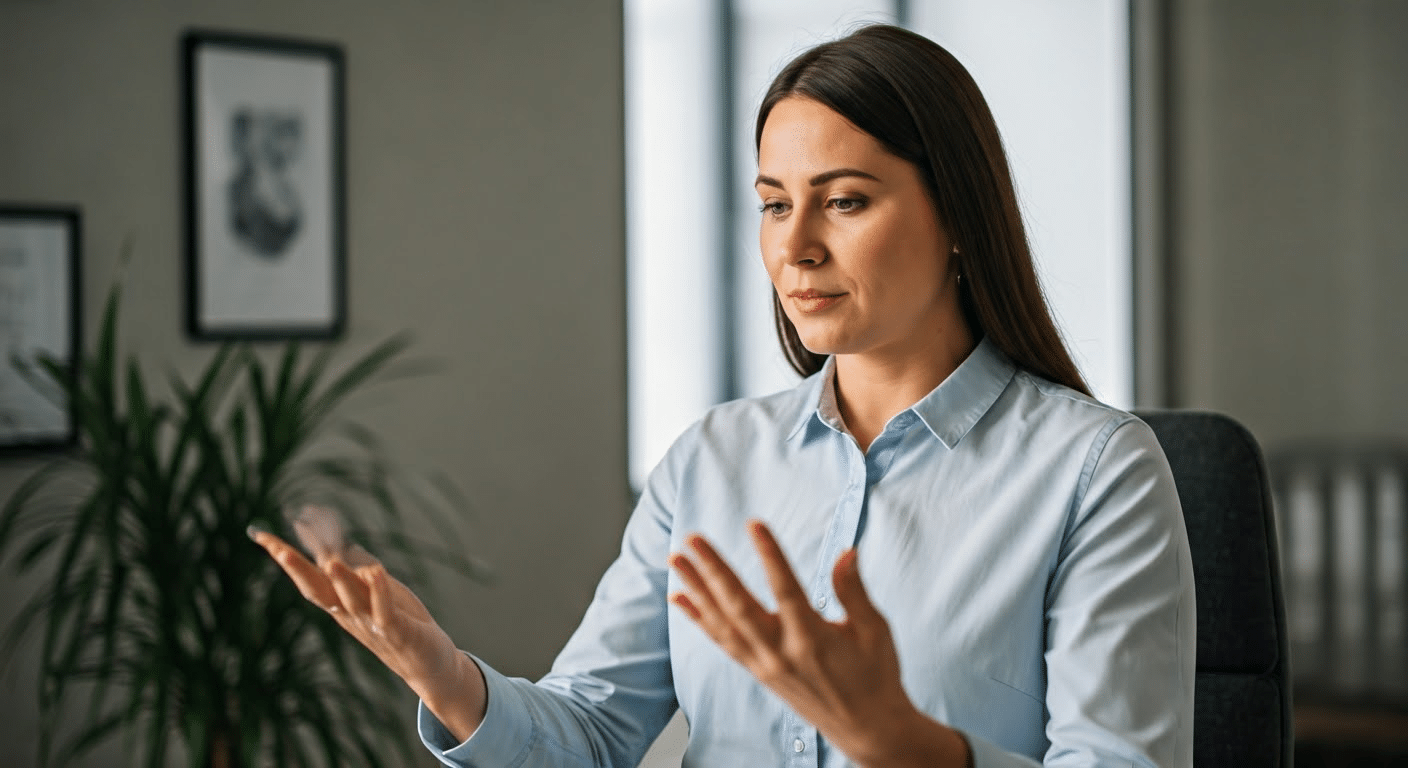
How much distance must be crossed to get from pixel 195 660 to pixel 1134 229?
333 cm

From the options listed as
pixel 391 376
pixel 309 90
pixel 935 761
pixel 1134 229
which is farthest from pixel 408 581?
pixel 1134 229

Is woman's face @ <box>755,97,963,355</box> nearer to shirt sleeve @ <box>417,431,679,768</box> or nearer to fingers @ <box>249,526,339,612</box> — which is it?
shirt sleeve @ <box>417,431,679,768</box>

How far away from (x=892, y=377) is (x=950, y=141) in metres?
0.25

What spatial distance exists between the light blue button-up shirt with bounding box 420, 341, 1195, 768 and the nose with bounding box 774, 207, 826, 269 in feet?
0.61

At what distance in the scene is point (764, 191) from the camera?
1345mm

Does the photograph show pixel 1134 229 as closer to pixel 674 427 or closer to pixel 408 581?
pixel 674 427

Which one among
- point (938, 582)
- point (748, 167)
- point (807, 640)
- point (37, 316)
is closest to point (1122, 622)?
point (938, 582)

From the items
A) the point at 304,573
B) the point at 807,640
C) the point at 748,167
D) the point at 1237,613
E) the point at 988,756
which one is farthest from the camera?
the point at 748,167

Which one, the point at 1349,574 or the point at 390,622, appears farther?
the point at 1349,574

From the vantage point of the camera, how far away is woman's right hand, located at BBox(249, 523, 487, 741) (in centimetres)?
115

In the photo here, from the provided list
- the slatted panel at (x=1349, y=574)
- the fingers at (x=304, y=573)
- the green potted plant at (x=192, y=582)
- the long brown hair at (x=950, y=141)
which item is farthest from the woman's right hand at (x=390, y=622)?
the slatted panel at (x=1349, y=574)

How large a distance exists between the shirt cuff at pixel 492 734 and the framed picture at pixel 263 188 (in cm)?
193

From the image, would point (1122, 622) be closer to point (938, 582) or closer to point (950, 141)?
point (938, 582)

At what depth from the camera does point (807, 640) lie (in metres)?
0.93
